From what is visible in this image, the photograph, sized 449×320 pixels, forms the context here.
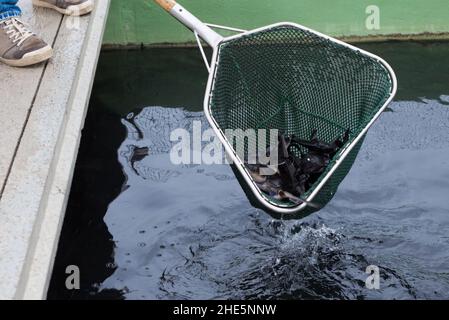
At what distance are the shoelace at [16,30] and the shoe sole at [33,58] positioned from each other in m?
0.13

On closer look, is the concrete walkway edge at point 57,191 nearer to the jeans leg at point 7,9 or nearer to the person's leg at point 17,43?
the person's leg at point 17,43

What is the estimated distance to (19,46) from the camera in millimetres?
4137

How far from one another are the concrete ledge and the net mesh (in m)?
0.77

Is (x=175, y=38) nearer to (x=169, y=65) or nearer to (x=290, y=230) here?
(x=169, y=65)

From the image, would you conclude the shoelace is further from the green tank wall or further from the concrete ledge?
the green tank wall

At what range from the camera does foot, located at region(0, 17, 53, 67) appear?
4.11 metres

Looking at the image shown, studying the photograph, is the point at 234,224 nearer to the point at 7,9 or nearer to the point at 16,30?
the point at 16,30

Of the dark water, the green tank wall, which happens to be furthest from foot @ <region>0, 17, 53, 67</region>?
the green tank wall

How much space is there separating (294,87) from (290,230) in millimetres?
828

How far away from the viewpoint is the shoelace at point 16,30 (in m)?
4.21

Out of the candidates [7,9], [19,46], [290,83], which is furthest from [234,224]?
[7,9]

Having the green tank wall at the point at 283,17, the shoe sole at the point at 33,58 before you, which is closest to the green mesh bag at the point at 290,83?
the shoe sole at the point at 33,58

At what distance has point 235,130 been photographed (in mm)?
3943

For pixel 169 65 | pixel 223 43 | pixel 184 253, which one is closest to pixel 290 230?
pixel 184 253
